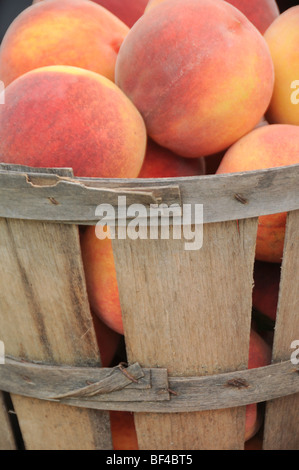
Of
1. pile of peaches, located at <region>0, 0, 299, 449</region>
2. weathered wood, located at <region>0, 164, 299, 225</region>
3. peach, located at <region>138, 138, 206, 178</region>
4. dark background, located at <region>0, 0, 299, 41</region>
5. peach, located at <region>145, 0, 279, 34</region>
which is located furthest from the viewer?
dark background, located at <region>0, 0, 299, 41</region>

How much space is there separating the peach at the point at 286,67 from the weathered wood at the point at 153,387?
0.44m

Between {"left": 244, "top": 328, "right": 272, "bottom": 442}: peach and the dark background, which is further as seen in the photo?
the dark background

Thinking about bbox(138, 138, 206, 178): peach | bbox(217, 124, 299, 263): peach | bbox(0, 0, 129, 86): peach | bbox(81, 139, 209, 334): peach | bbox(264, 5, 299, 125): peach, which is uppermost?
bbox(0, 0, 129, 86): peach

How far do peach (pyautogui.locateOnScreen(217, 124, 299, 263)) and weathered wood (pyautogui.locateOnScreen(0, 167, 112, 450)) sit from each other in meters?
0.28

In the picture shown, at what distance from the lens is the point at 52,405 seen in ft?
2.53

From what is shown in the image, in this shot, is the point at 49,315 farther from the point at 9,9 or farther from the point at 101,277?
the point at 9,9

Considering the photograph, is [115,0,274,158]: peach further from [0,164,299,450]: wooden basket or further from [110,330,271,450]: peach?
[110,330,271,450]: peach

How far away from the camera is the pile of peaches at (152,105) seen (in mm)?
688

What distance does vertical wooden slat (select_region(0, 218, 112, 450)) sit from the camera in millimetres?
651

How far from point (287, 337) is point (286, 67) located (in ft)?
1.52

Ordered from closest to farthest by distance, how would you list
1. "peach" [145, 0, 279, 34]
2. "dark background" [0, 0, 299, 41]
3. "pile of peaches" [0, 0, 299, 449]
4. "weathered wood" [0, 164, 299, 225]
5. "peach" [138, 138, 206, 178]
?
"weathered wood" [0, 164, 299, 225]
"pile of peaches" [0, 0, 299, 449]
"peach" [138, 138, 206, 178]
"peach" [145, 0, 279, 34]
"dark background" [0, 0, 299, 41]

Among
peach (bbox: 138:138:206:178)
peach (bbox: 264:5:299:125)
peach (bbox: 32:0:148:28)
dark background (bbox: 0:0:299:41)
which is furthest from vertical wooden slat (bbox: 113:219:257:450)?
dark background (bbox: 0:0:299:41)

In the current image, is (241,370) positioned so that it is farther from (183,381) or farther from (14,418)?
(14,418)

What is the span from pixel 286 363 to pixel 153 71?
490 mm
